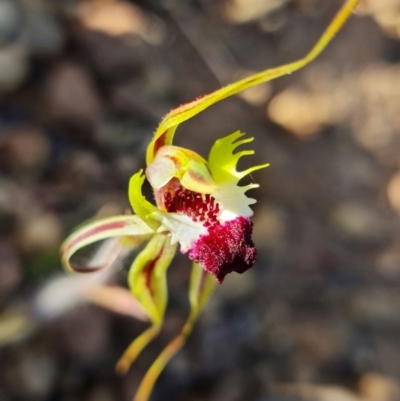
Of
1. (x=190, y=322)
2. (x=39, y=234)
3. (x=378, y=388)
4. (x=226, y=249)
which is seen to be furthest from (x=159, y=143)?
(x=378, y=388)

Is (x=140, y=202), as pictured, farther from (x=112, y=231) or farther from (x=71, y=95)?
(x=71, y=95)

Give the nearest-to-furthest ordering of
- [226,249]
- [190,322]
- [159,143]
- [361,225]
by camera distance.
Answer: [226,249]
[159,143]
[190,322]
[361,225]

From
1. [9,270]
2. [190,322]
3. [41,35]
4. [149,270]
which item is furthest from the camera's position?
[41,35]

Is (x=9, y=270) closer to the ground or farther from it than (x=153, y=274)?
farther from it

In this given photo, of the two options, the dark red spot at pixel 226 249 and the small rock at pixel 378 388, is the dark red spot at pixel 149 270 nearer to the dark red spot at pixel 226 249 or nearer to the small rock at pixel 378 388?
the dark red spot at pixel 226 249

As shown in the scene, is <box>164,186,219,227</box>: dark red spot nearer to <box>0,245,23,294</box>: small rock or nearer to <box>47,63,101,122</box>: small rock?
<box>0,245,23,294</box>: small rock

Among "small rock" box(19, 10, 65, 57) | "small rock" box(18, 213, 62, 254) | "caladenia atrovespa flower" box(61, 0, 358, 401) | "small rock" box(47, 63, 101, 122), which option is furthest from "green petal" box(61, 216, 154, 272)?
"small rock" box(19, 10, 65, 57)
